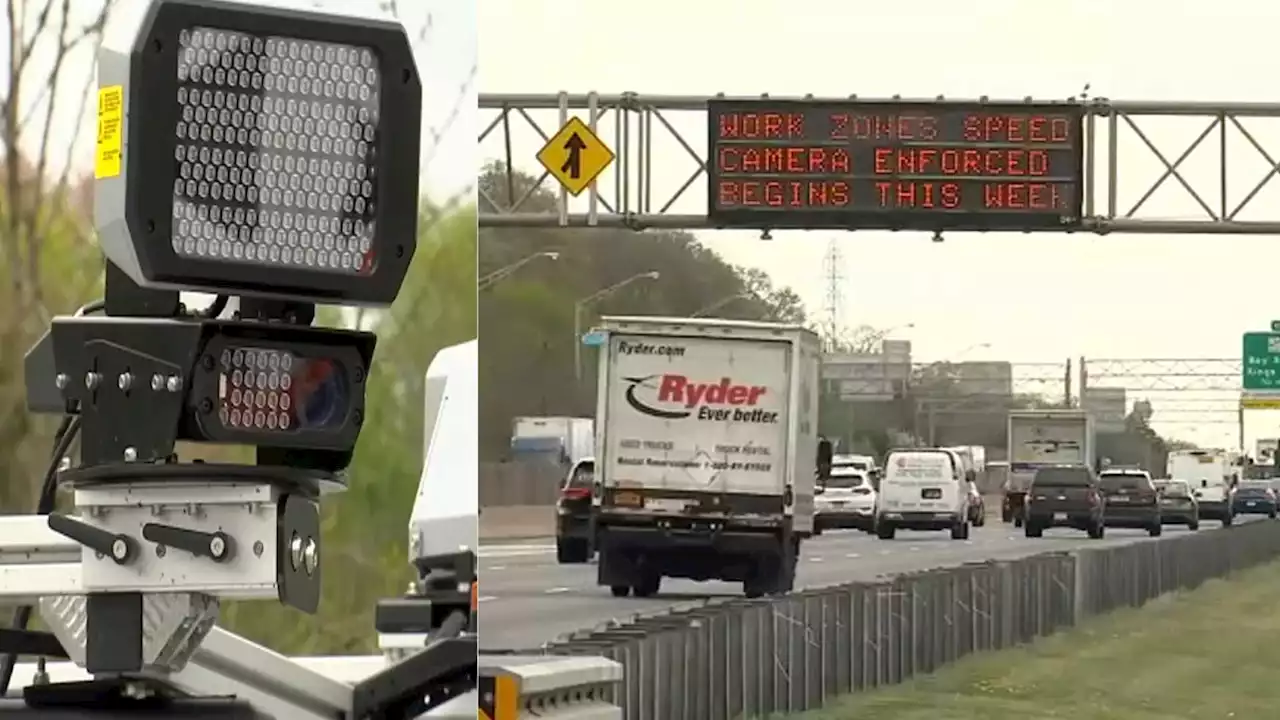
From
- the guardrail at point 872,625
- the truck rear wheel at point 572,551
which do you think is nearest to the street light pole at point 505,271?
the guardrail at point 872,625

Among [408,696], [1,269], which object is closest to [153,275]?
[408,696]

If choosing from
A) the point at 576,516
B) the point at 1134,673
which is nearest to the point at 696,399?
the point at 1134,673

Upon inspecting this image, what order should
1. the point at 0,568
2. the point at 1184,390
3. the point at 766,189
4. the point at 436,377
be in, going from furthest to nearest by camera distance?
the point at 766,189 → the point at 1184,390 → the point at 436,377 → the point at 0,568

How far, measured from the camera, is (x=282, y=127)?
5.37 ft

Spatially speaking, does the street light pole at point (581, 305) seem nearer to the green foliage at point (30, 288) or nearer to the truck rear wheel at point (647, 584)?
the green foliage at point (30, 288)

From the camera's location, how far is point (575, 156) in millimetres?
3475

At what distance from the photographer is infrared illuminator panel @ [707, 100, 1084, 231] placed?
572 centimetres

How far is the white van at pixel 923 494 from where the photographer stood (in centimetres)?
526

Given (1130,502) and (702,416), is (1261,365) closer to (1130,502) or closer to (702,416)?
(1130,502)

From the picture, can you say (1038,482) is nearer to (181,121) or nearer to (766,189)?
(766,189)

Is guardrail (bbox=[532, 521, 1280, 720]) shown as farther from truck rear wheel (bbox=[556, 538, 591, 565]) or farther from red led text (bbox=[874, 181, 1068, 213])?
red led text (bbox=[874, 181, 1068, 213])

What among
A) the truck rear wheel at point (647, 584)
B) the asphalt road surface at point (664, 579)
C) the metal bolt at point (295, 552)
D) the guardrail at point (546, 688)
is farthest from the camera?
the truck rear wheel at point (647, 584)

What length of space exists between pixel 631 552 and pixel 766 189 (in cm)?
134

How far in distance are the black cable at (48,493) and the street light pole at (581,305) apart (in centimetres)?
110
